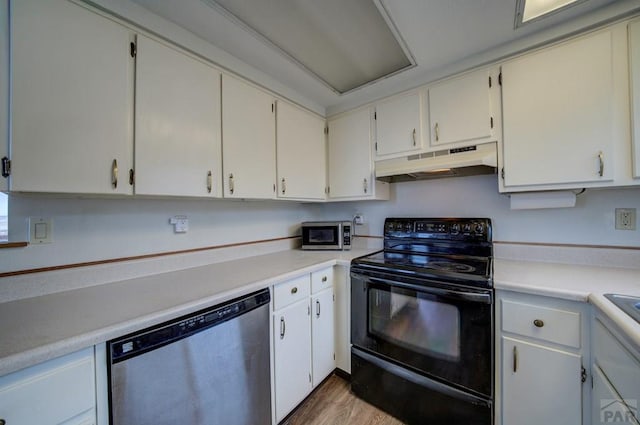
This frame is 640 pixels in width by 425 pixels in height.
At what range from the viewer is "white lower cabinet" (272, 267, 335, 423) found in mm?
1421

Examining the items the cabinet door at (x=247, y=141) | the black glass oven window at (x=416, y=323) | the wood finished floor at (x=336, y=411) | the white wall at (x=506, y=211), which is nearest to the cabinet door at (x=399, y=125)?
the white wall at (x=506, y=211)

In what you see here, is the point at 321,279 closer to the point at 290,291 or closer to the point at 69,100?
the point at 290,291

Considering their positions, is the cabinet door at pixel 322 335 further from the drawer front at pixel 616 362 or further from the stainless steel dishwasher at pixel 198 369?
the drawer front at pixel 616 362

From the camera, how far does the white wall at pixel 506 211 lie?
1.45 m

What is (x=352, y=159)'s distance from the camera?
85.9 inches

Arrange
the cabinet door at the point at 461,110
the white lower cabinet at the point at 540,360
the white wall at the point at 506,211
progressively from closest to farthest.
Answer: the white lower cabinet at the point at 540,360, the white wall at the point at 506,211, the cabinet door at the point at 461,110

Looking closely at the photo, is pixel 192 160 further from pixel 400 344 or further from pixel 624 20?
pixel 624 20

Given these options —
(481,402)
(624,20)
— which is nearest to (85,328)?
(481,402)

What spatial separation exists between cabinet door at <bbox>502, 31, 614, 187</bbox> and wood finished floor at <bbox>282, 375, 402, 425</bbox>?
170cm

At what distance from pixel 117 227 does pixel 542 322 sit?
2.25 metres

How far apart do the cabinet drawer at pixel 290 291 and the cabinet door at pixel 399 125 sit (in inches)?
47.6

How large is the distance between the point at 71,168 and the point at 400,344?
190 cm

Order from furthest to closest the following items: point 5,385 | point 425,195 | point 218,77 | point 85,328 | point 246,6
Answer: point 425,195, point 218,77, point 246,6, point 85,328, point 5,385

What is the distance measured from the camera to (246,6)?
3.87 feet
